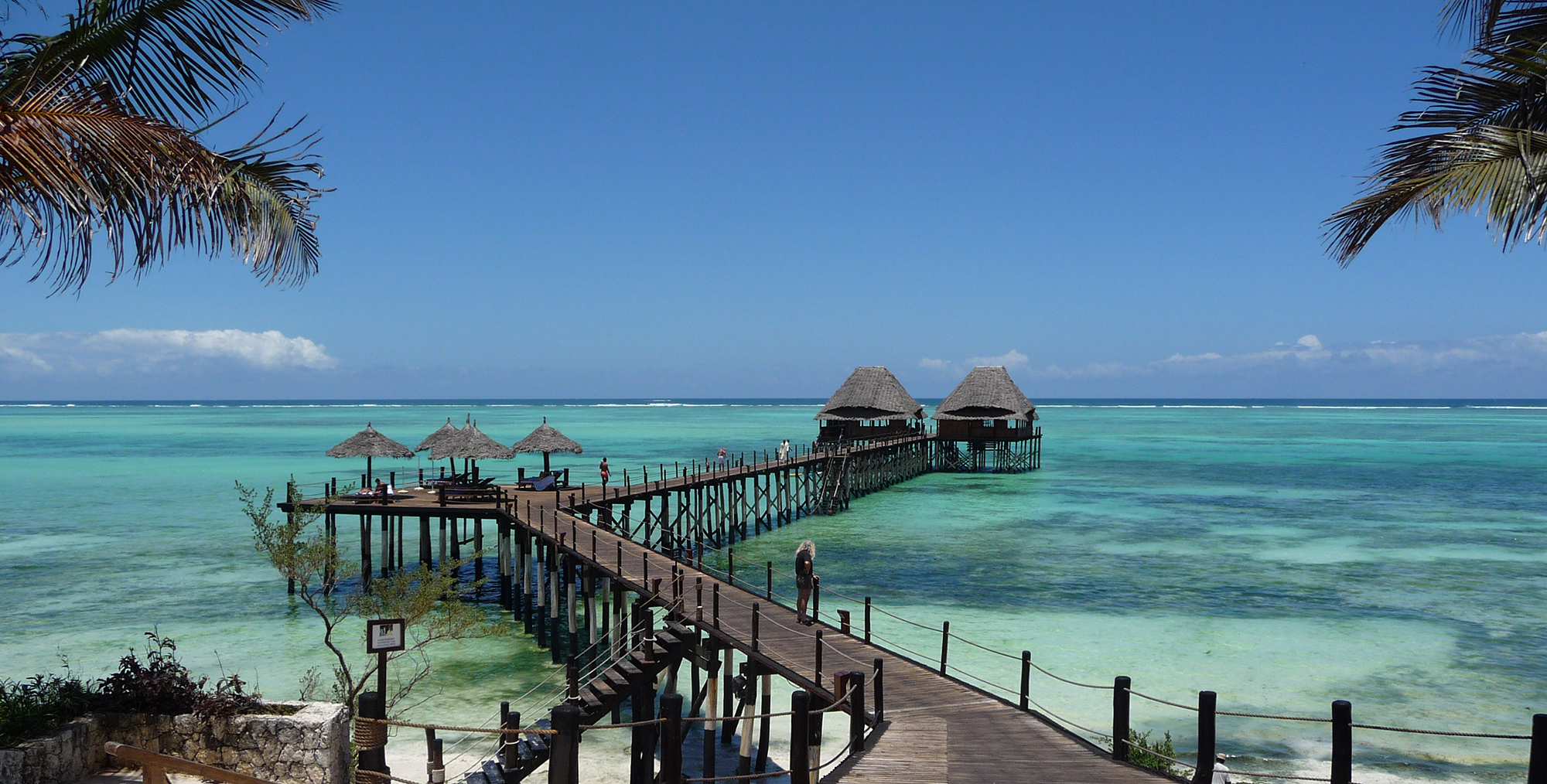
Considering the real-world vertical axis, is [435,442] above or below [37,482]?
above

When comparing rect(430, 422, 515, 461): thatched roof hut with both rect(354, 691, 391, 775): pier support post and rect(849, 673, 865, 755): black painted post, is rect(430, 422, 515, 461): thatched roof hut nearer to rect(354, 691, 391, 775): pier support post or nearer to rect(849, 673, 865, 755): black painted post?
rect(354, 691, 391, 775): pier support post

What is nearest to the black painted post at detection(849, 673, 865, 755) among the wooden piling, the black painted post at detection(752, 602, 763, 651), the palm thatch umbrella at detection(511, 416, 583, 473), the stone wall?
the black painted post at detection(752, 602, 763, 651)

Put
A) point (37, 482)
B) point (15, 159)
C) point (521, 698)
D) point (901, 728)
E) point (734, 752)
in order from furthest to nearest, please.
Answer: point (37, 482), point (521, 698), point (734, 752), point (901, 728), point (15, 159)

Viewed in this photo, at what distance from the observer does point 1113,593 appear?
83.2ft

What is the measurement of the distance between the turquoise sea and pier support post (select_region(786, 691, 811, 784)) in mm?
5775

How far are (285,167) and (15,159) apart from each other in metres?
1.52

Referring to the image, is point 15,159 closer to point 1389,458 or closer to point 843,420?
point 843,420

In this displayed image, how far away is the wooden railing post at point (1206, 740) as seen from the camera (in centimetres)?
772

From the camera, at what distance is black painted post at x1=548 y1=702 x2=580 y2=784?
28.7 ft

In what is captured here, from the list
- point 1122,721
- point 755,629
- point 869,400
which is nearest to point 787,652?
point 755,629

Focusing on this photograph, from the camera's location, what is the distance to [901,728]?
383 inches

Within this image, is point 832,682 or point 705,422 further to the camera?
point 705,422

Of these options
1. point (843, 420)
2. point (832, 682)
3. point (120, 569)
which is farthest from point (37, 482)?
point (832, 682)

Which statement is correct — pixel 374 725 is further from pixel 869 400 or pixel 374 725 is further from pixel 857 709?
pixel 869 400
